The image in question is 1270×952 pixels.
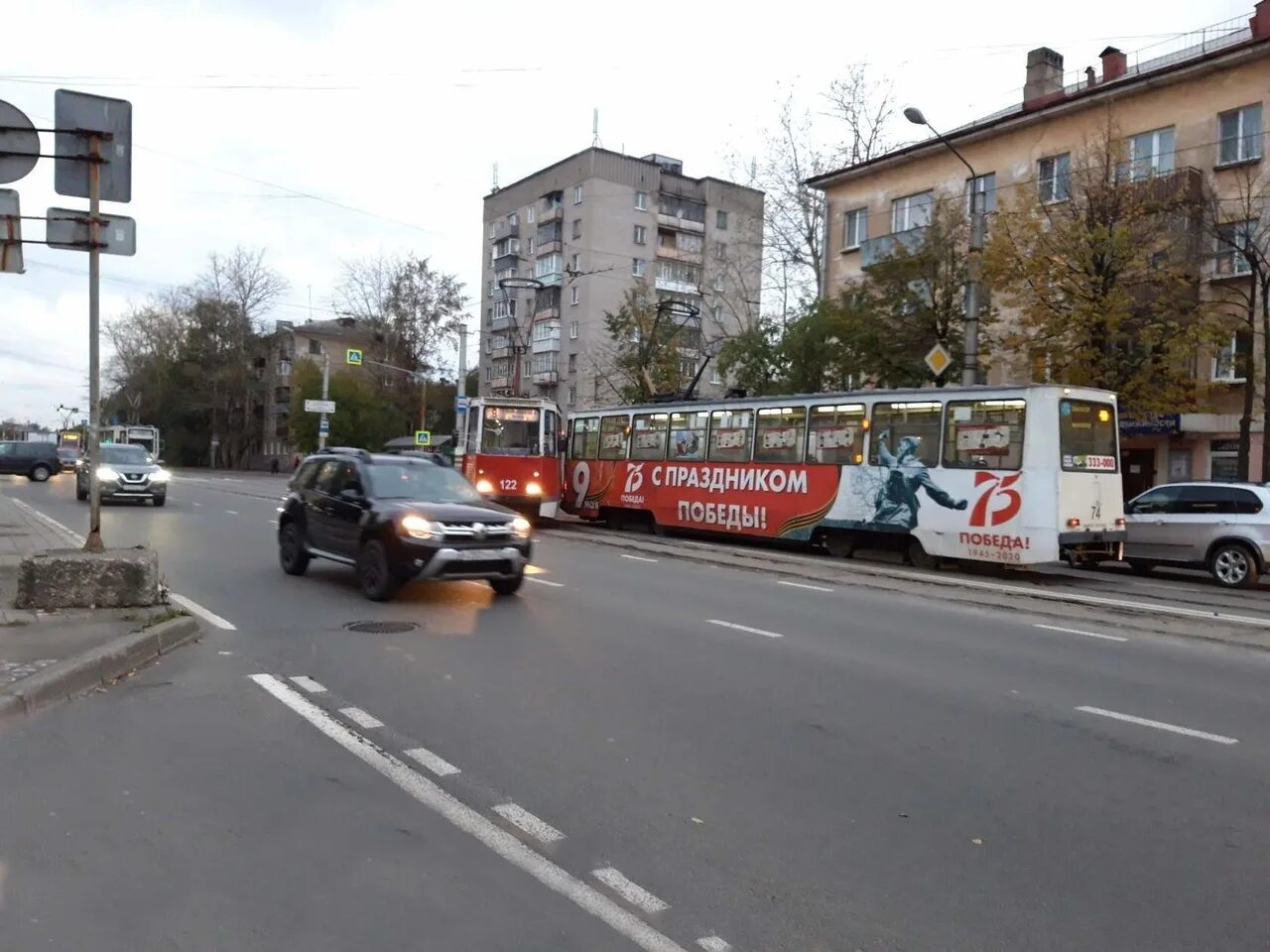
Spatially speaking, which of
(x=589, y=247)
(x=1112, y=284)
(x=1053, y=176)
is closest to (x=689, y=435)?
(x=1112, y=284)

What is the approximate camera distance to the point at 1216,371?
88.7ft

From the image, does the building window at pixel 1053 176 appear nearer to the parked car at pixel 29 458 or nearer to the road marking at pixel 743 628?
the road marking at pixel 743 628

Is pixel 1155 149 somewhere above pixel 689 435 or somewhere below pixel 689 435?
above

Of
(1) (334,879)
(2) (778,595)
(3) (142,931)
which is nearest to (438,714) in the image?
(1) (334,879)

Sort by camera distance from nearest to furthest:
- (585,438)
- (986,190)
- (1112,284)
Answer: (1112,284)
(585,438)
(986,190)

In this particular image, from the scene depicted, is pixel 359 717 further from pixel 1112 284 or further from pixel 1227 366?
pixel 1227 366

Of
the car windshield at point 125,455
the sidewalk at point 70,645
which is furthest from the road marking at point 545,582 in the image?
the car windshield at point 125,455

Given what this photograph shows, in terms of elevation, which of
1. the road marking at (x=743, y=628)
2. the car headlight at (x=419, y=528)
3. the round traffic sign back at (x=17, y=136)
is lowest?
the road marking at (x=743, y=628)

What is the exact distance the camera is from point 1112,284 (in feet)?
72.1

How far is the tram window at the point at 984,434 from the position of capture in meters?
15.8

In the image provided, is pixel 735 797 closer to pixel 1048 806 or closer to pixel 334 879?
pixel 1048 806

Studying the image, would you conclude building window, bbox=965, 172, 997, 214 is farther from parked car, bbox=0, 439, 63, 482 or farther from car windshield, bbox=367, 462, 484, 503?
parked car, bbox=0, 439, 63, 482

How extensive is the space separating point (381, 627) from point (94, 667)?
9.43ft

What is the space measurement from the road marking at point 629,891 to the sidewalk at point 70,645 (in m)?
3.98
